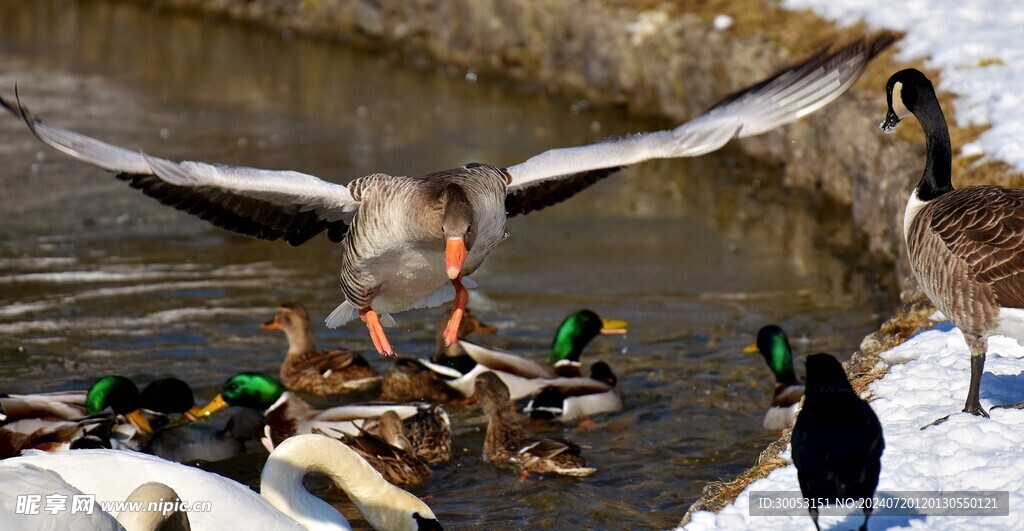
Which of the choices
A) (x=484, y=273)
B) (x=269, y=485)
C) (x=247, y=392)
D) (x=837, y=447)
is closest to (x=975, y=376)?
(x=837, y=447)

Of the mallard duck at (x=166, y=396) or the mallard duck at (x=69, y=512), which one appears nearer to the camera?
the mallard duck at (x=69, y=512)

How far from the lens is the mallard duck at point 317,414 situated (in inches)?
309

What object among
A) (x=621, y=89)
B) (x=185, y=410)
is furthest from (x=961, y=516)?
(x=621, y=89)

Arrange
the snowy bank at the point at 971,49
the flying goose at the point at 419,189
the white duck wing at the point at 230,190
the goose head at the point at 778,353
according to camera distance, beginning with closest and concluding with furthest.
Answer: the white duck wing at the point at 230,190, the flying goose at the point at 419,189, the goose head at the point at 778,353, the snowy bank at the point at 971,49

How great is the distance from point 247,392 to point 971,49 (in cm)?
766

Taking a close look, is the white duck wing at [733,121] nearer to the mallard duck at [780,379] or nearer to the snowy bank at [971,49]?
the mallard duck at [780,379]

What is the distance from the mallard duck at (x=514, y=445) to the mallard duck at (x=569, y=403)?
0.22m

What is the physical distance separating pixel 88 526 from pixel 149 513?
44 cm

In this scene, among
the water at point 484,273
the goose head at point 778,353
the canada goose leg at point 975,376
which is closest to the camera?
the canada goose leg at point 975,376

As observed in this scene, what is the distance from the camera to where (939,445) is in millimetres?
5531

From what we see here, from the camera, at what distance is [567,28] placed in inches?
700

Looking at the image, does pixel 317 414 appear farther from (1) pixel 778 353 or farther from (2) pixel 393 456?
(1) pixel 778 353

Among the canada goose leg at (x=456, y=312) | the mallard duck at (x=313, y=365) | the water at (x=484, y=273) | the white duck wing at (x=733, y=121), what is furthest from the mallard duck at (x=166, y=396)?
the white duck wing at (x=733, y=121)

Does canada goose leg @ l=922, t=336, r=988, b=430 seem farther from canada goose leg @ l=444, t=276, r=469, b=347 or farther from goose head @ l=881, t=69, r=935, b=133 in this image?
canada goose leg @ l=444, t=276, r=469, b=347
